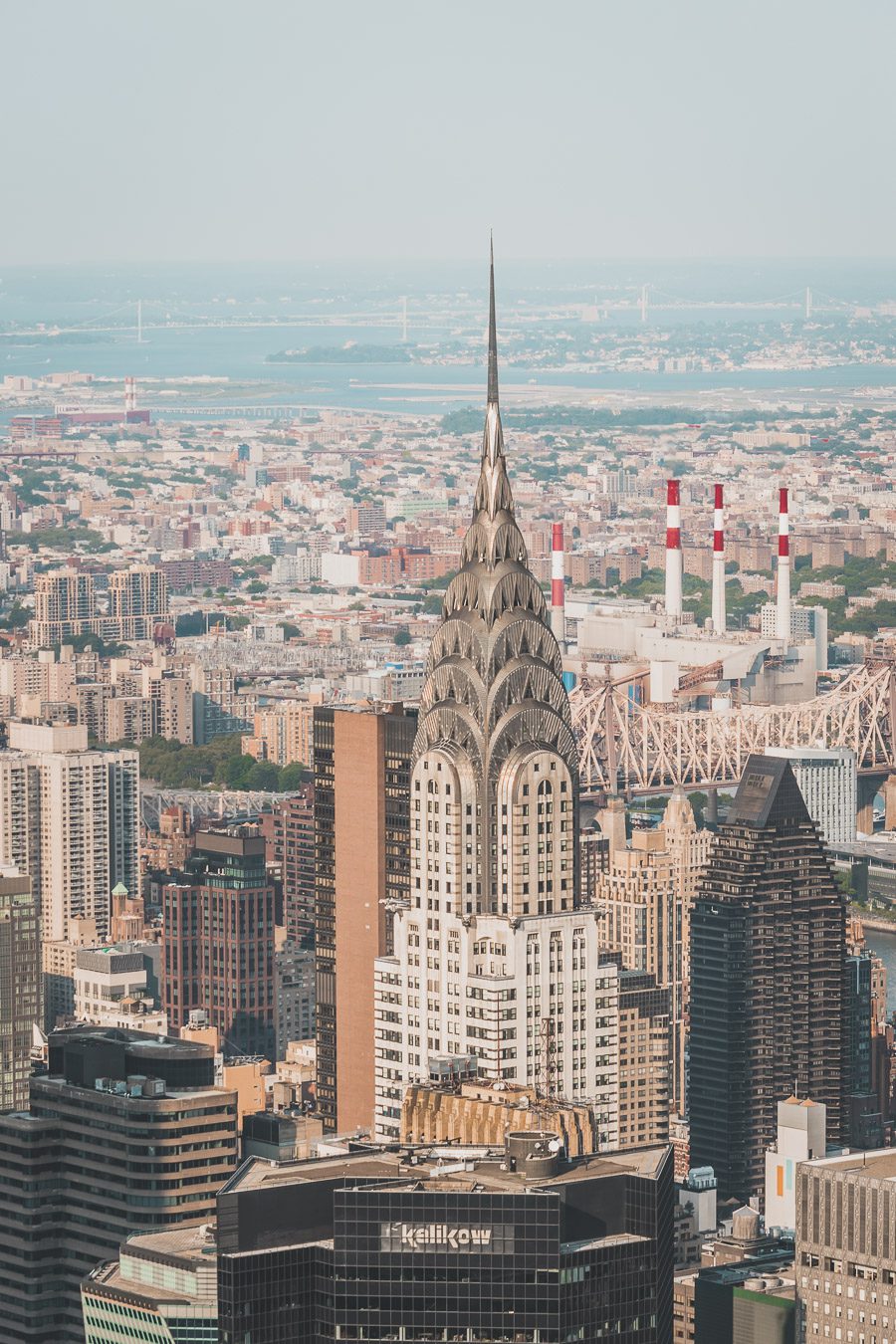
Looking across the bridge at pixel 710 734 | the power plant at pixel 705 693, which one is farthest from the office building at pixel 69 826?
the bridge at pixel 710 734

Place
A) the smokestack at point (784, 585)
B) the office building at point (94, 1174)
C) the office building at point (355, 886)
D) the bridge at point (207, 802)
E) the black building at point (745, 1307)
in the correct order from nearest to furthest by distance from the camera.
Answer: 1. the black building at point (745, 1307)
2. the office building at point (94, 1174)
3. the office building at point (355, 886)
4. the bridge at point (207, 802)
5. the smokestack at point (784, 585)

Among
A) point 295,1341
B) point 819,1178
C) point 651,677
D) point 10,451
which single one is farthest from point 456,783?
point 10,451

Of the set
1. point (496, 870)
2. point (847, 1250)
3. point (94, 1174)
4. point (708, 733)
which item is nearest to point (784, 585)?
point (708, 733)

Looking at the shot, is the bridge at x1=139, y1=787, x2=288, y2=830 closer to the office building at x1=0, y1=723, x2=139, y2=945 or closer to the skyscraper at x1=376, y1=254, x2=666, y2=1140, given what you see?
the office building at x1=0, y1=723, x2=139, y2=945

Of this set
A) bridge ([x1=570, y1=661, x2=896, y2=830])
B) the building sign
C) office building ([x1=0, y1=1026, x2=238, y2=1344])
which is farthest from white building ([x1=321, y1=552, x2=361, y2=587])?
the building sign

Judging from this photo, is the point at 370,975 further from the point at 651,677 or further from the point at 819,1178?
the point at 651,677

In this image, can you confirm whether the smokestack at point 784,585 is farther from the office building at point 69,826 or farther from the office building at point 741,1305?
the office building at point 741,1305

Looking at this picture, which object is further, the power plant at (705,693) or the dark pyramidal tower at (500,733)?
the power plant at (705,693)
